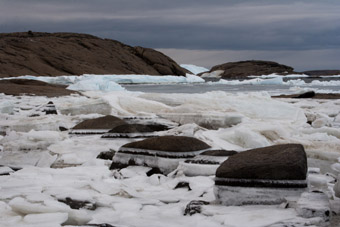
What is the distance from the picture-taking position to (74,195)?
Result: 276 cm

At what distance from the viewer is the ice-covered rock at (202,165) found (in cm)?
344

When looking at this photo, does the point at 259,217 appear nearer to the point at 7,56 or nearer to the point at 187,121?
the point at 187,121

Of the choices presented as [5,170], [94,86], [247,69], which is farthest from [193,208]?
[247,69]

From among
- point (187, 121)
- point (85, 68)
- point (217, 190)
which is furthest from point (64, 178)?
point (85, 68)

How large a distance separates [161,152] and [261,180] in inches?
50.3

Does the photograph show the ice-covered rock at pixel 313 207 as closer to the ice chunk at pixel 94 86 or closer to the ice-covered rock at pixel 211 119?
the ice-covered rock at pixel 211 119

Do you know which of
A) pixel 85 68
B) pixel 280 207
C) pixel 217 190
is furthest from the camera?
pixel 85 68

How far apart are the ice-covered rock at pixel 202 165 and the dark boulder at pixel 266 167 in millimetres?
584

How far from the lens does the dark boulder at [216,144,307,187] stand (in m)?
2.60

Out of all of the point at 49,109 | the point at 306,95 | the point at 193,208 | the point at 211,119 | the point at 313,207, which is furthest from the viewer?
the point at 306,95

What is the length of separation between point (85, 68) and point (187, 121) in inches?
1690

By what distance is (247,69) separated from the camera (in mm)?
86812

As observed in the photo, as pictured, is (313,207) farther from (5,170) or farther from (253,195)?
(5,170)

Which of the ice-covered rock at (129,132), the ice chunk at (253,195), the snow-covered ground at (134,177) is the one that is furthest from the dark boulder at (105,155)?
the ice chunk at (253,195)
